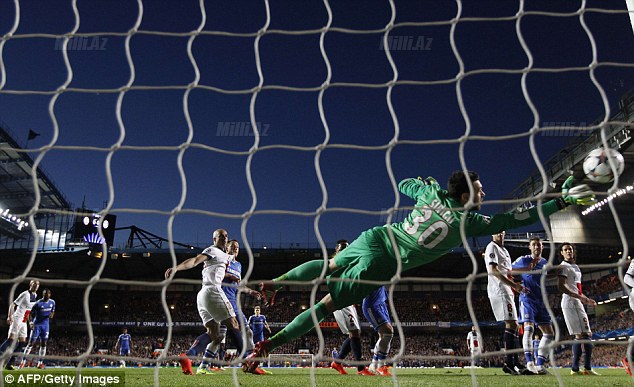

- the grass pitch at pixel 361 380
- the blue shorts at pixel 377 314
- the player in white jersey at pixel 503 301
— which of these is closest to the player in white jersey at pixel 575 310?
the grass pitch at pixel 361 380

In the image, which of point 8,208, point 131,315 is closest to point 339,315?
point 131,315

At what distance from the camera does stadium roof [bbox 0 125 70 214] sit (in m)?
32.4

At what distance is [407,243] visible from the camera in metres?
4.29

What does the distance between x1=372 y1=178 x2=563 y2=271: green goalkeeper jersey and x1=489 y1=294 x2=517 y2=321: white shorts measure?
11.4ft

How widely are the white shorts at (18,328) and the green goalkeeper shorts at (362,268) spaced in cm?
840

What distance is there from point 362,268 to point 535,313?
181 inches

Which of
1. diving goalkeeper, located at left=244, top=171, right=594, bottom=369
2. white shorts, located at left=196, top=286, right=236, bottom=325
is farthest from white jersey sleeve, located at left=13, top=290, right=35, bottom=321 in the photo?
diving goalkeeper, located at left=244, top=171, right=594, bottom=369

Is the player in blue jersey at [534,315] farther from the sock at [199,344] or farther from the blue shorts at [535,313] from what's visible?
the sock at [199,344]

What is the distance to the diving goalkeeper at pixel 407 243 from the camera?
4.00 m

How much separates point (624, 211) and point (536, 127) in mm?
33166

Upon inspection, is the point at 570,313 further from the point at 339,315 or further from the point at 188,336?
the point at 188,336

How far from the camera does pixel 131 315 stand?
36594 mm

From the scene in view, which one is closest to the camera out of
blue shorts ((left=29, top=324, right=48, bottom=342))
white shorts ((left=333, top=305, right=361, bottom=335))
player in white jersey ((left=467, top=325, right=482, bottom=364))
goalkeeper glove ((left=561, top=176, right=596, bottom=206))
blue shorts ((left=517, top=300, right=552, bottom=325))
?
player in white jersey ((left=467, top=325, right=482, bottom=364))

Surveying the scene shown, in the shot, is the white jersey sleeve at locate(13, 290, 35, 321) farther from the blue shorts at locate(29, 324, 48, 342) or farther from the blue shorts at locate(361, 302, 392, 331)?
the blue shorts at locate(361, 302, 392, 331)
